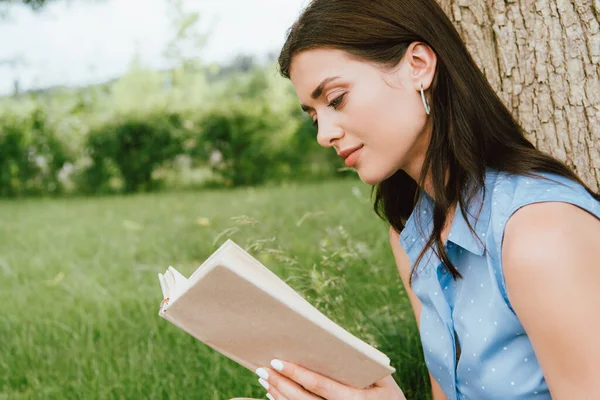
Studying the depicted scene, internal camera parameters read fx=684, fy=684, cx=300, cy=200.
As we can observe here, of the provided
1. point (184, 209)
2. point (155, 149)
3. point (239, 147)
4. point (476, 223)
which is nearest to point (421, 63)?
point (476, 223)

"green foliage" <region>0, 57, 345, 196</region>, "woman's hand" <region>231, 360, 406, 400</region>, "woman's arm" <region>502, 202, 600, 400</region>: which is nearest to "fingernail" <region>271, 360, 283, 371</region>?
"woman's hand" <region>231, 360, 406, 400</region>

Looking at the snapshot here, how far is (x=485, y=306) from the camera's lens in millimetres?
1491

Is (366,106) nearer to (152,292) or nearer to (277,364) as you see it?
(277,364)

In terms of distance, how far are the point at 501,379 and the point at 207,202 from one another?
659 cm

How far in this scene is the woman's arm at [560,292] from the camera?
4.06ft

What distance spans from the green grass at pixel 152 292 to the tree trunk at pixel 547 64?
0.81 metres

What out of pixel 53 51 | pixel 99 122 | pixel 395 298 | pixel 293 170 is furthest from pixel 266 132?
pixel 53 51

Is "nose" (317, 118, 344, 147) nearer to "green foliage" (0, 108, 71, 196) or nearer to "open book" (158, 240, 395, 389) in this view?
"open book" (158, 240, 395, 389)

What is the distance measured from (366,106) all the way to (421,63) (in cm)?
17

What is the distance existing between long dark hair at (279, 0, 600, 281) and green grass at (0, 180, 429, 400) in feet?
2.46

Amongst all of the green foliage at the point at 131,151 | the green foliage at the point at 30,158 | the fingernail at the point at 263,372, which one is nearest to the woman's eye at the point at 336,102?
the fingernail at the point at 263,372

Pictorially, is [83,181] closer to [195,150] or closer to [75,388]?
[195,150]

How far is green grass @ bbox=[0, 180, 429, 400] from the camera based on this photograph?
2.52 meters

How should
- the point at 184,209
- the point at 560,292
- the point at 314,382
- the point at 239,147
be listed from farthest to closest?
1. the point at 239,147
2. the point at 184,209
3. the point at 314,382
4. the point at 560,292
